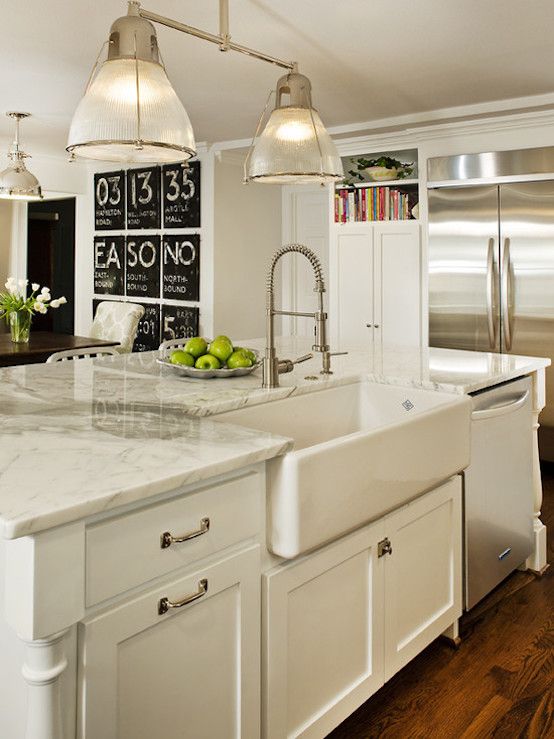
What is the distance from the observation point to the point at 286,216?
646 cm

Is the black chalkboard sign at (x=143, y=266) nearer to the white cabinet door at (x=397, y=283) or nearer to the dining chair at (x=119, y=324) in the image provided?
the dining chair at (x=119, y=324)

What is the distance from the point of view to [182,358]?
235 centimetres

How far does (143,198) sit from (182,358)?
176 inches

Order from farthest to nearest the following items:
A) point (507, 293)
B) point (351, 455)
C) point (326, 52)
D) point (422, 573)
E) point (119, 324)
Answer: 1. point (119, 324)
2. point (507, 293)
3. point (326, 52)
4. point (422, 573)
5. point (351, 455)

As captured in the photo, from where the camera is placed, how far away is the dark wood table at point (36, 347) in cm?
438

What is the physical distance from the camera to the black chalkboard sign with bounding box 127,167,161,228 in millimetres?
6332

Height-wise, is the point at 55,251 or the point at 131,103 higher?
the point at 55,251

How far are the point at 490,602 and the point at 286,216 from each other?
453cm

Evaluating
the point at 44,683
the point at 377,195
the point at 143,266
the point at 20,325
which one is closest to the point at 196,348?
the point at 44,683

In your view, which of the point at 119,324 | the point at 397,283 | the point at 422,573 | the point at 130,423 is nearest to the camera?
the point at 130,423

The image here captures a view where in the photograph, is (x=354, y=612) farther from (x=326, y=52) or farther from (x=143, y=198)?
(x=143, y=198)

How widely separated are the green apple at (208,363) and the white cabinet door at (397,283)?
2.92 meters

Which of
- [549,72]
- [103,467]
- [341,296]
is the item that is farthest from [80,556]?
[341,296]

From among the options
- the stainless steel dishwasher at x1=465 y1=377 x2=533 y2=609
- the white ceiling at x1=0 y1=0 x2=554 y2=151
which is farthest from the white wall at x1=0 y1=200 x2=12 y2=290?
the stainless steel dishwasher at x1=465 y1=377 x2=533 y2=609
